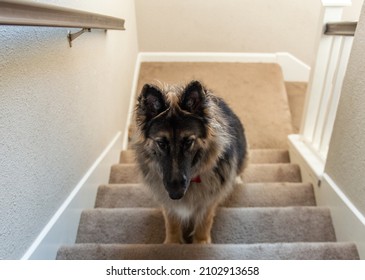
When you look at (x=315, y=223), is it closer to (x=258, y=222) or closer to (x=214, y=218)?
(x=258, y=222)

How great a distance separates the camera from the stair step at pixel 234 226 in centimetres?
176

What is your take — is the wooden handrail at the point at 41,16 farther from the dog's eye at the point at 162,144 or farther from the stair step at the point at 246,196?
the stair step at the point at 246,196

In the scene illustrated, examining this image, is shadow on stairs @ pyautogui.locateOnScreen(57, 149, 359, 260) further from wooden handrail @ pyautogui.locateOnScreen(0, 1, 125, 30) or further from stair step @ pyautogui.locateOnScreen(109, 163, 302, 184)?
wooden handrail @ pyautogui.locateOnScreen(0, 1, 125, 30)

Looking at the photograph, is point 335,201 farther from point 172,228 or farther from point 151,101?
point 151,101

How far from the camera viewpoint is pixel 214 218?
1.89 metres

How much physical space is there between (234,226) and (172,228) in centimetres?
35

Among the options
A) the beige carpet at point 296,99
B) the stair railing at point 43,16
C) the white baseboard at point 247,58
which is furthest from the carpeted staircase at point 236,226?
the white baseboard at point 247,58

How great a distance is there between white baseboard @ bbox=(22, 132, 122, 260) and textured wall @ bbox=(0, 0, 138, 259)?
36mm

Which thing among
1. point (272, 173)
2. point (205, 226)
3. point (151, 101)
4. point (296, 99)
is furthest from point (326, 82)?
point (296, 99)

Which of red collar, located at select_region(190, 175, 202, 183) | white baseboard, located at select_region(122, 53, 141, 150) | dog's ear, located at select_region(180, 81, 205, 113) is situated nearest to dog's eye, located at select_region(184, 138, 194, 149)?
dog's ear, located at select_region(180, 81, 205, 113)

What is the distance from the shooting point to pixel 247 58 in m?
4.38

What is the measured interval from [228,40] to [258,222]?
3056 millimetres

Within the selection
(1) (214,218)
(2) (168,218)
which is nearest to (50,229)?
(2) (168,218)
